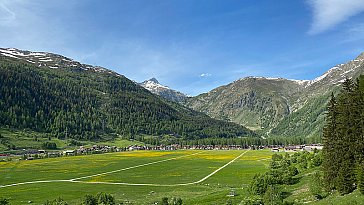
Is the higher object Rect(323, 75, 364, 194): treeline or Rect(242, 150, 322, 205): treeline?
Rect(323, 75, 364, 194): treeline

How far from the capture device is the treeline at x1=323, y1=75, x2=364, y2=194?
39.4m

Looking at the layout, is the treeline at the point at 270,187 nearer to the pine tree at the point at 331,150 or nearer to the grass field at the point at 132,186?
the grass field at the point at 132,186

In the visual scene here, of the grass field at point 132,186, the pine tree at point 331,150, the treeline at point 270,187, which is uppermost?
the pine tree at point 331,150

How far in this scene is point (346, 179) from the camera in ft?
130

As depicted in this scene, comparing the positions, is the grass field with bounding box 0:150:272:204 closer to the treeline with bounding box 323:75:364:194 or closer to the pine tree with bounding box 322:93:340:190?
the pine tree with bounding box 322:93:340:190

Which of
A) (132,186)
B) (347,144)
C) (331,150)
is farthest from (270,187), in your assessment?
(132,186)

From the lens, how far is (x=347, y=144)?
4147 centimetres

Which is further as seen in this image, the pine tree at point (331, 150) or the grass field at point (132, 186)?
the grass field at point (132, 186)

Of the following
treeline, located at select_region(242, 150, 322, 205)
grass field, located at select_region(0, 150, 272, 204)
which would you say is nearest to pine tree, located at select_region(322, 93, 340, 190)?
treeline, located at select_region(242, 150, 322, 205)

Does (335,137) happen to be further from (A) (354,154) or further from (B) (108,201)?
(B) (108,201)

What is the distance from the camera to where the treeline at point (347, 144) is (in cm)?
3944

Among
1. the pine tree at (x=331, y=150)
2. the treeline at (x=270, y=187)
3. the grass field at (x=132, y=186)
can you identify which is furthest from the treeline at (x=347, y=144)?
the grass field at (x=132, y=186)

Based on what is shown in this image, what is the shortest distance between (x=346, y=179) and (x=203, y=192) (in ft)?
109

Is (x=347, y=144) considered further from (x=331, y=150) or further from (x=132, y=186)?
(x=132, y=186)
